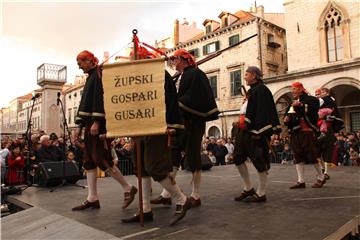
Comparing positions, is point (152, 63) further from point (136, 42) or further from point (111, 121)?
point (111, 121)

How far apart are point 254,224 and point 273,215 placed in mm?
451

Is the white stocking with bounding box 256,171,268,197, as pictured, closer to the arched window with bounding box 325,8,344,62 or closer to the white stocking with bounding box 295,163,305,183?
the white stocking with bounding box 295,163,305,183

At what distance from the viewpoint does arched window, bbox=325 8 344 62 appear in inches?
800

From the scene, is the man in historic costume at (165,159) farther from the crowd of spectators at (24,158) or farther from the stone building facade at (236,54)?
the stone building facade at (236,54)

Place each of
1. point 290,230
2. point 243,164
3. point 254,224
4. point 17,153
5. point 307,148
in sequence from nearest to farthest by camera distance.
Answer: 1. point 290,230
2. point 254,224
3. point 243,164
4. point 307,148
5. point 17,153

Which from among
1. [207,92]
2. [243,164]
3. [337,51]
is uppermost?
[337,51]

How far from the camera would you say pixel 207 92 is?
4520 mm

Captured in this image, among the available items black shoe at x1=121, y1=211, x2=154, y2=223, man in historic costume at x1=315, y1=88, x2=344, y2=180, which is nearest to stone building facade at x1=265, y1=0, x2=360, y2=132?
man in historic costume at x1=315, y1=88, x2=344, y2=180

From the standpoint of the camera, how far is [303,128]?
6125 mm

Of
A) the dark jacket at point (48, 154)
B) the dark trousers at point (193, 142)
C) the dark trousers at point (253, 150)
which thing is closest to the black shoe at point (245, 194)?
the dark trousers at point (253, 150)

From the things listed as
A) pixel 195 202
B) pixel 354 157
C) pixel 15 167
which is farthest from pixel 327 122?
pixel 354 157

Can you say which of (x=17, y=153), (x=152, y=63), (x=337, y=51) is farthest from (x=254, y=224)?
(x=337, y=51)

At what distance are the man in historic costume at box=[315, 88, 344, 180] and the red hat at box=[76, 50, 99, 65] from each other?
15.7ft

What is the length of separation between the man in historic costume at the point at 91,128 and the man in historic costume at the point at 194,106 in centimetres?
89
